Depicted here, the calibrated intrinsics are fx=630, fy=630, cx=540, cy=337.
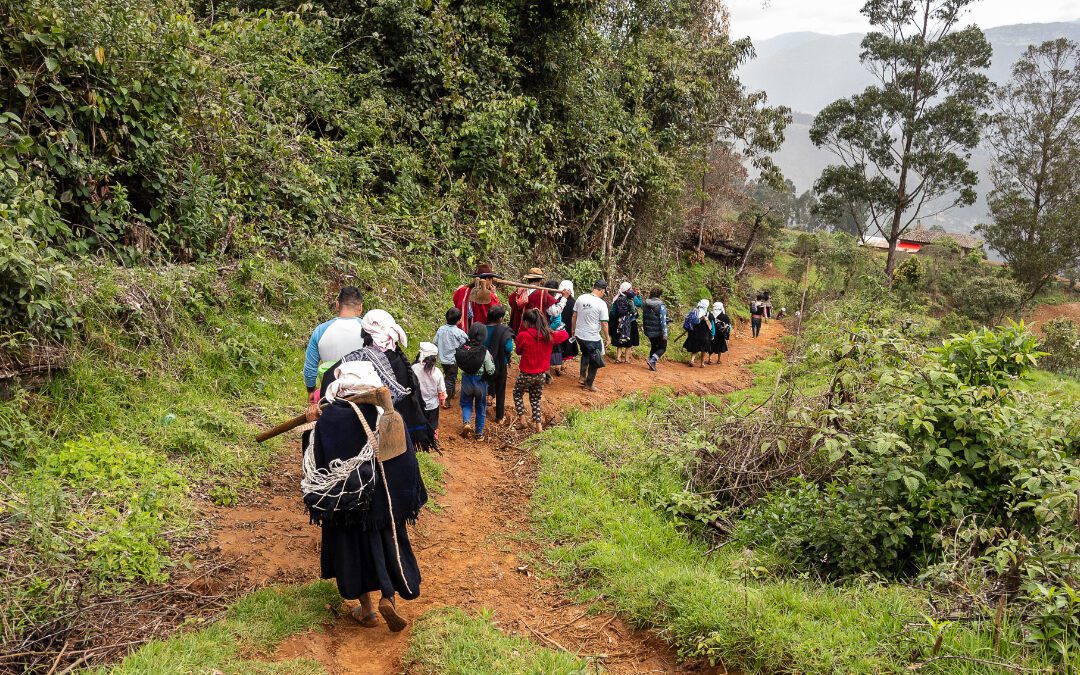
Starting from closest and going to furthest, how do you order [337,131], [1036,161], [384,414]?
[384,414] → [337,131] → [1036,161]

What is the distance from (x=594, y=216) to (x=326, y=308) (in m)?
8.32

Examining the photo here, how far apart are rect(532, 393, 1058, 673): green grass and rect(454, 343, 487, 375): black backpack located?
137 centimetres

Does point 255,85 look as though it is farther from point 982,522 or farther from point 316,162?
point 982,522

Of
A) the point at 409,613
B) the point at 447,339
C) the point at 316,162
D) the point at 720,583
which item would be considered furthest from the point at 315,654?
the point at 316,162

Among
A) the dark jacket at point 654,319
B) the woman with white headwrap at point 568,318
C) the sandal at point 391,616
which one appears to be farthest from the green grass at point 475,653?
the dark jacket at point 654,319

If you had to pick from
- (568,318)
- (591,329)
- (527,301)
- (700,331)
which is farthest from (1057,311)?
(527,301)

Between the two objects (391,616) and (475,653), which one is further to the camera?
(391,616)

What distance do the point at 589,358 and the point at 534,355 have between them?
7.13ft

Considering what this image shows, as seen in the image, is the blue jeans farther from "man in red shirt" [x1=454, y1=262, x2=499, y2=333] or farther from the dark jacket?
the dark jacket

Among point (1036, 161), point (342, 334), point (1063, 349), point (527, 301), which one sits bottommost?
point (1063, 349)

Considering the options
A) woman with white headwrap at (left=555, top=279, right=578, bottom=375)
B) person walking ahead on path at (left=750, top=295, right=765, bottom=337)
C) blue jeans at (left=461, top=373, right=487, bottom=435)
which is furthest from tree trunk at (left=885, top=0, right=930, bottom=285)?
blue jeans at (left=461, top=373, right=487, bottom=435)

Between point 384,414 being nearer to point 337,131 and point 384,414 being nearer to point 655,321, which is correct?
point 655,321

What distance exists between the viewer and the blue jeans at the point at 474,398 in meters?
7.18

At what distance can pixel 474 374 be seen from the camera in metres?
7.07
